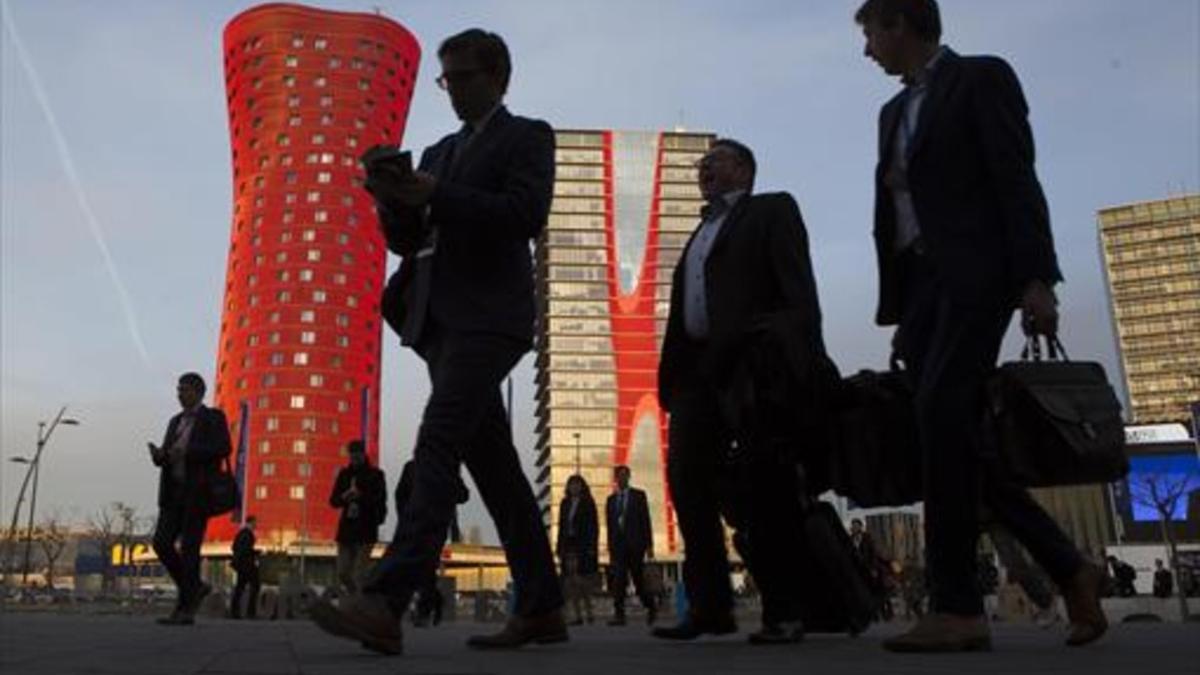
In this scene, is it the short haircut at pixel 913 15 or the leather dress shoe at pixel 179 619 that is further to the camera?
the leather dress shoe at pixel 179 619

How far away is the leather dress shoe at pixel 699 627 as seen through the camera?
4457mm

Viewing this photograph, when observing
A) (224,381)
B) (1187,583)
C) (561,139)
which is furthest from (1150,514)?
(561,139)

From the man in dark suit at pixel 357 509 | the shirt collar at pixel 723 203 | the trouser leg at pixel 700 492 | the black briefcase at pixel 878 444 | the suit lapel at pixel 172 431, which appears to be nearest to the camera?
the black briefcase at pixel 878 444

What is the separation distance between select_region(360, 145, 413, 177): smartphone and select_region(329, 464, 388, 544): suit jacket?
825cm

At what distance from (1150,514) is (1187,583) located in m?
17.4

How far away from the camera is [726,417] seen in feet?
13.8

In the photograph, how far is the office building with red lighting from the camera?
4395 inches

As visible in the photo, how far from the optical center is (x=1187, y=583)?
37250 millimetres

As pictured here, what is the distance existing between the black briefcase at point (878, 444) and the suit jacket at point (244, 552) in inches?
577

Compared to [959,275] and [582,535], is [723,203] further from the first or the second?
[582,535]

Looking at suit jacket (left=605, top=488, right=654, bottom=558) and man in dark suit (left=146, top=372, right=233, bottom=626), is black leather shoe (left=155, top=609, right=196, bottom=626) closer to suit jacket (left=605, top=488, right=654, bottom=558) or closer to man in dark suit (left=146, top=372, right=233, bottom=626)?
man in dark suit (left=146, top=372, right=233, bottom=626)

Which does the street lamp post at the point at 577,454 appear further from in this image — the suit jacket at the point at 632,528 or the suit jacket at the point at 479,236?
the suit jacket at the point at 479,236

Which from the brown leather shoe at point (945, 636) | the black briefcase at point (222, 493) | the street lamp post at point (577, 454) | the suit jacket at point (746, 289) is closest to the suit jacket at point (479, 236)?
the suit jacket at point (746, 289)

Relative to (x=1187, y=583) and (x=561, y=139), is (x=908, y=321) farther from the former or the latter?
(x=561, y=139)
